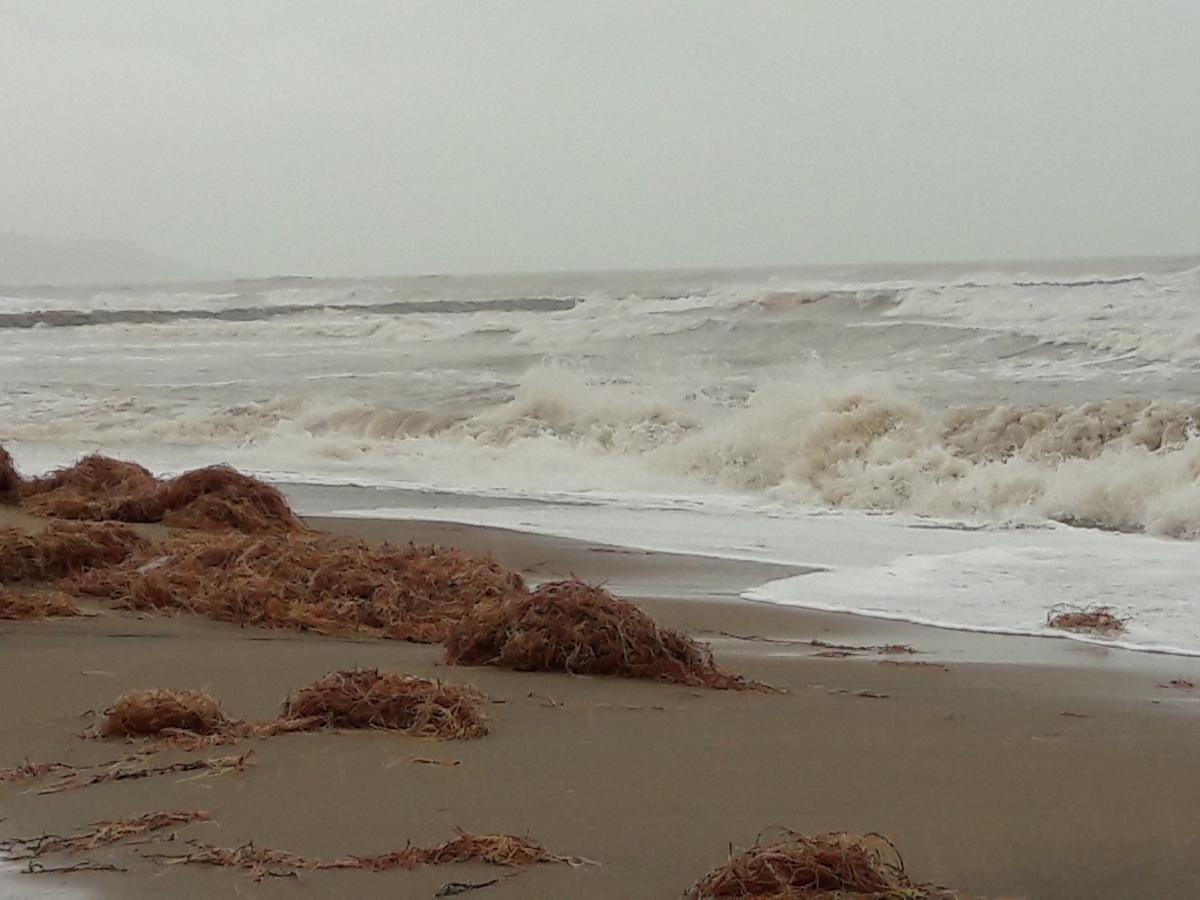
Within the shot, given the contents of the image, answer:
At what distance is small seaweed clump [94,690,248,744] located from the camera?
4.08 m

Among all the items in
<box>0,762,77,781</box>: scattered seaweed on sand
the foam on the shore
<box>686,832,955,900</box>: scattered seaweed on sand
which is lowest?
the foam on the shore

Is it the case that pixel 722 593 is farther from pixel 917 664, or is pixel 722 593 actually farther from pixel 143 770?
pixel 143 770

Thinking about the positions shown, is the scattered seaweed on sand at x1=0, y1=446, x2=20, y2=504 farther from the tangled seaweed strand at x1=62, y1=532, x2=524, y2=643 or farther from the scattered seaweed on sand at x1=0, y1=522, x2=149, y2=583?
the tangled seaweed strand at x1=62, y1=532, x2=524, y2=643

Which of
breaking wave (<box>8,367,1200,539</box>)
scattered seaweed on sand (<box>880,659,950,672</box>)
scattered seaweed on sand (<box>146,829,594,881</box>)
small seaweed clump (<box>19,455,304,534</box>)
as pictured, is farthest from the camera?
breaking wave (<box>8,367,1200,539</box>)

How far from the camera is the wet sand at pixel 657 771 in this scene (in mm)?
3156

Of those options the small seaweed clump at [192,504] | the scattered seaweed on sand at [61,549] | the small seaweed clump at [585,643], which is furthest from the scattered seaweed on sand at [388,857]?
the small seaweed clump at [192,504]

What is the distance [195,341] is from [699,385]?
22828 mm

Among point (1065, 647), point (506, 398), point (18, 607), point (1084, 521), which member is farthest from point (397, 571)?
point (506, 398)

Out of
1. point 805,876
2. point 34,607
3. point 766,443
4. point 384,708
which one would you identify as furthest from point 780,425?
point 805,876

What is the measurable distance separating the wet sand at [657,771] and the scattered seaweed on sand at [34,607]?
0.14 m

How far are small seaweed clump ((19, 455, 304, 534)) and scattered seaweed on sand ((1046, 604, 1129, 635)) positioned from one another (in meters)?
4.90

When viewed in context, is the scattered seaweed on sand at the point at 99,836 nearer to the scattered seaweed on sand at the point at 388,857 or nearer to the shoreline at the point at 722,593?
the scattered seaweed on sand at the point at 388,857

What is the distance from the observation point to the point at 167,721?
162 inches

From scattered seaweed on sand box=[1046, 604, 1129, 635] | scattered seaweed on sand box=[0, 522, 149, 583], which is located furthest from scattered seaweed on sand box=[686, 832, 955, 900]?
scattered seaweed on sand box=[0, 522, 149, 583]
